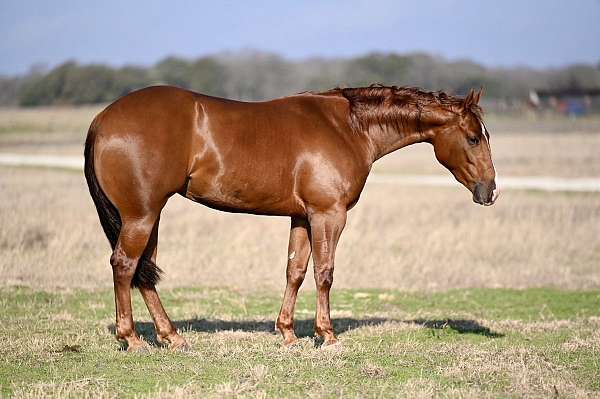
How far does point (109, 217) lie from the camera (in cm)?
811

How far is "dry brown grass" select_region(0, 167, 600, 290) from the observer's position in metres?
14.3

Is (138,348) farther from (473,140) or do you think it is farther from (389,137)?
(473,140)

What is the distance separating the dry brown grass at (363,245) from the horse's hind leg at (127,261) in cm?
521

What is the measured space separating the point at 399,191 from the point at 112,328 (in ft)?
56.7

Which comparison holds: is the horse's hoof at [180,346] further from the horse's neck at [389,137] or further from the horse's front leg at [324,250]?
the horse's neck at [389,137]

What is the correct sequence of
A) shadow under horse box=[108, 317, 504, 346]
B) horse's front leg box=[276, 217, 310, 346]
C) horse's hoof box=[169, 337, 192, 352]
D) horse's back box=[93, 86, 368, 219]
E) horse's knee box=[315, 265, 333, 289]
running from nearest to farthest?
horse's back box=[93, 86, 368, 219], horse's hoof box=[169, 337, 192, 352], horse's knee box=[315, 265, 333, 289], horse's front leg box=[276, 217, 310, 346], shadow under horse box=[108, 317, 504, 346]

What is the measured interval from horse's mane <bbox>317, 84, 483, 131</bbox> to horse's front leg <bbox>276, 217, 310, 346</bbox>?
47.2 inches

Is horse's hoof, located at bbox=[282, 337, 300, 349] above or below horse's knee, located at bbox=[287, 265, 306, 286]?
below

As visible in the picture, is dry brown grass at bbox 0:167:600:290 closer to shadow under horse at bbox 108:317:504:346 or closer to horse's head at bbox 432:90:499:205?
shadow under horse at bbox 108:317:504:346

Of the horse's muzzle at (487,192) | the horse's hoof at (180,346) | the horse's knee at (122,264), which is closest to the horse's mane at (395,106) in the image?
the horse's muzzle at (487,192)

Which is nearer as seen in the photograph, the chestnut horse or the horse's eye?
the chestnut horse

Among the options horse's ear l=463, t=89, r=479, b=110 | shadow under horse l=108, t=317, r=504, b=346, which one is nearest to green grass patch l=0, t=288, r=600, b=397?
shadow under horse l=108, t=317, r=504, b=346

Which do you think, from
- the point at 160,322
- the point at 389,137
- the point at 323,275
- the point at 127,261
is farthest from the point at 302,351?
the point at 389,137

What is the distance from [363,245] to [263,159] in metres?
9.09
